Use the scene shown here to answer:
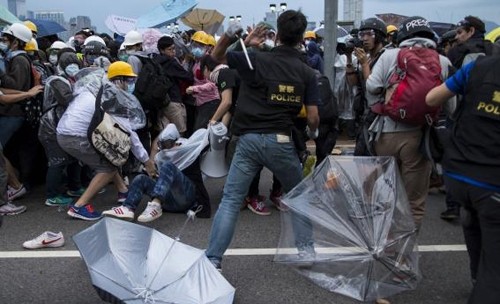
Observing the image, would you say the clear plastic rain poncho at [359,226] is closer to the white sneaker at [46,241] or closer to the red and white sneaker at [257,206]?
the red and white sneaker at [257,206]

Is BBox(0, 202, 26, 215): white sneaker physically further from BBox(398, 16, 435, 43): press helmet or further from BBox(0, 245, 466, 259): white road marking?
BBox(398, 16, 435, 43): press helmet

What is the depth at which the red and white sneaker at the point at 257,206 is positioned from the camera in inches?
195

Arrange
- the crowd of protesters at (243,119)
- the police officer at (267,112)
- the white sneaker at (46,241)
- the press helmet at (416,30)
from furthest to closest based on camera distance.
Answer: the white sneaker at (46,241) < the press helmet at (416,30) < the police officer at (267,112) < the crowd of protesters at (243,119)

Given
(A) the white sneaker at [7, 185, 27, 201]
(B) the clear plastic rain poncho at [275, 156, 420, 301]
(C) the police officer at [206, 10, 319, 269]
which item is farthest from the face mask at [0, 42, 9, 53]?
(B) the clear plastic rain poncho at [275, 156, 420, 301]

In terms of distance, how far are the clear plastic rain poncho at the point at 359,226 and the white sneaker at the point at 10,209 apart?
2818 millimetres

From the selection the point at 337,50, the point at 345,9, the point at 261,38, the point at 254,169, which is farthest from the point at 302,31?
the point at 345,9

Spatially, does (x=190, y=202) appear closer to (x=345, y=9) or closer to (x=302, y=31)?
(x=302, y=31)

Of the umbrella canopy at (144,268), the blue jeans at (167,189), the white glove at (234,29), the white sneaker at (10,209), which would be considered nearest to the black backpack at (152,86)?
the blue jeans at (167,189)

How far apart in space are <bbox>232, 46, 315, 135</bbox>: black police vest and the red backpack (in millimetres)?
545

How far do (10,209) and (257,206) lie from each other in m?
2.33

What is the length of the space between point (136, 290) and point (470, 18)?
447 cm

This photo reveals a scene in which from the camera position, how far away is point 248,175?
339cm

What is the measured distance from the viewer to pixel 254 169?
134 inches

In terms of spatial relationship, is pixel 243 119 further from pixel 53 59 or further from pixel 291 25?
pixel 53 59
